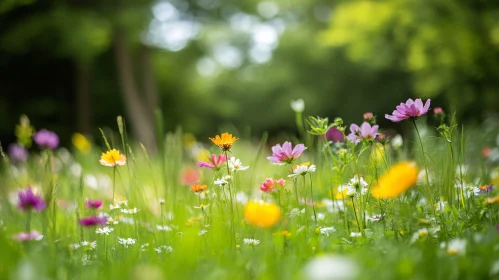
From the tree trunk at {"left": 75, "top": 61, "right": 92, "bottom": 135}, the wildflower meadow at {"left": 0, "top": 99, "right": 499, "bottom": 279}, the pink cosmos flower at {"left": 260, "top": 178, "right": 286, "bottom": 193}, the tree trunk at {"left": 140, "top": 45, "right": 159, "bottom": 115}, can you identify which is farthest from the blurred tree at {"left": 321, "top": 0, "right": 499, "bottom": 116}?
the tree trunk at {"left": 75, "top": 61, "right": 92, "bottom": 135}

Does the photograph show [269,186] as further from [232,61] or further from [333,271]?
[232,61]

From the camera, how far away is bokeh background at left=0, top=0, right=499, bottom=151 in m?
6.35

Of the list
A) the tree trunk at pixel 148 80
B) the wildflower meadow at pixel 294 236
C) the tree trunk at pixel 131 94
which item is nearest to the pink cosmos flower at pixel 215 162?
the wildflower meadow at pixel 294 236

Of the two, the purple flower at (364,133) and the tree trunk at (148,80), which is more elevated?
the tree trunk at (148,80)

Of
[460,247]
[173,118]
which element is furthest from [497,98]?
[173,118]

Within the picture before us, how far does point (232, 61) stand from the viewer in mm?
17859

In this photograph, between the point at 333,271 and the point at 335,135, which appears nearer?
the point at 333,271

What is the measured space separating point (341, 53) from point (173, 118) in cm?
668

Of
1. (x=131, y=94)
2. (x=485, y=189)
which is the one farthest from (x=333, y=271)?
(x=131, y=94)

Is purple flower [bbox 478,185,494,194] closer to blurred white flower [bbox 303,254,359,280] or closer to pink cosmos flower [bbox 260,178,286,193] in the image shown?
pink cosmos flower [bbox 260,178,286,193]

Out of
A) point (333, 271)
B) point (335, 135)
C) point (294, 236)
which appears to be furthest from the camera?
point (335, 135)

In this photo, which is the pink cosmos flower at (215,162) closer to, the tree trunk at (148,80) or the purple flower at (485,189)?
the purple flower at (485,189)

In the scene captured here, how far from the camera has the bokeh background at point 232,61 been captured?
20.8 feet

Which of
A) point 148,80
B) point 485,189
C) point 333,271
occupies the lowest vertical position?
point 333,271
